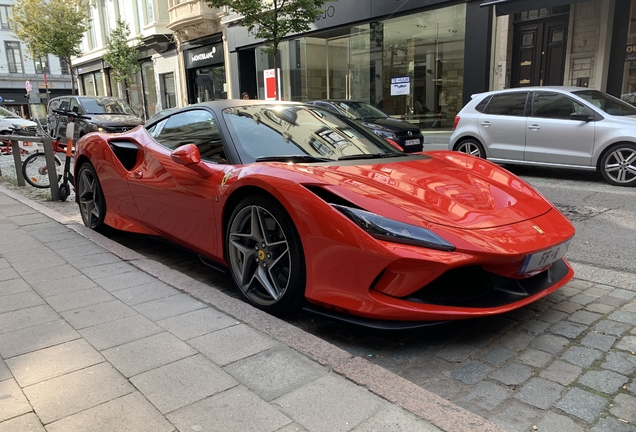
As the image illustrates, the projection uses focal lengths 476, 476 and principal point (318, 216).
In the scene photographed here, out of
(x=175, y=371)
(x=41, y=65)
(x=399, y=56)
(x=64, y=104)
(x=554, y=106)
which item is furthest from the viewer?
(x=41, y=65)

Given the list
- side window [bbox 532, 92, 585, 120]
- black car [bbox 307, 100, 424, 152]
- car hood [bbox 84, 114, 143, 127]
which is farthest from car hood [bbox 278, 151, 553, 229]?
car hood [bbox 84, 114, 143, 127]

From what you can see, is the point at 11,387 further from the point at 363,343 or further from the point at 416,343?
the point at 416,343

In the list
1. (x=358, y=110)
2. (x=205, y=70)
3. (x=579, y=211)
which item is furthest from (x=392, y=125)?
(x=205, y=70)

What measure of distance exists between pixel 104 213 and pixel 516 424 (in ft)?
14.4

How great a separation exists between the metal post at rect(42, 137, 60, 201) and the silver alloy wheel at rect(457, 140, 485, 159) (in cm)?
716

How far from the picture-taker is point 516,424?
199cm

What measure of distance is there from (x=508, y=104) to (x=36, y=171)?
Result: 349 inches

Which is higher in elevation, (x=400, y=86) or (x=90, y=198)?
(x=400, y=86)

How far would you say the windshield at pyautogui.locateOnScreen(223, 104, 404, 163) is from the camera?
3391 mm

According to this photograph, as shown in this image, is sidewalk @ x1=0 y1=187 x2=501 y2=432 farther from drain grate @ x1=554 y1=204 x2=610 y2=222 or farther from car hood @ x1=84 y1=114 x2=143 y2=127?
car hood @ x1=84 y1=114 x2=143 y2=127

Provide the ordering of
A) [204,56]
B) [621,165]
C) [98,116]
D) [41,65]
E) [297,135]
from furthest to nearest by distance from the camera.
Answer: [41,65], [204,56], [98,116], [621,165], [297,135]

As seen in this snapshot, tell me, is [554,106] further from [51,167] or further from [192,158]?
[51,167]

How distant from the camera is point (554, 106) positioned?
8.08 m

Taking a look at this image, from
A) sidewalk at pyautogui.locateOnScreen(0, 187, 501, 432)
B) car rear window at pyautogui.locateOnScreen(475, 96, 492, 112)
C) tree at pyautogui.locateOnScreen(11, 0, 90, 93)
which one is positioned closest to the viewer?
sidewalk at pyautogui.locateOnScreen(0, 187, 501, 432)
